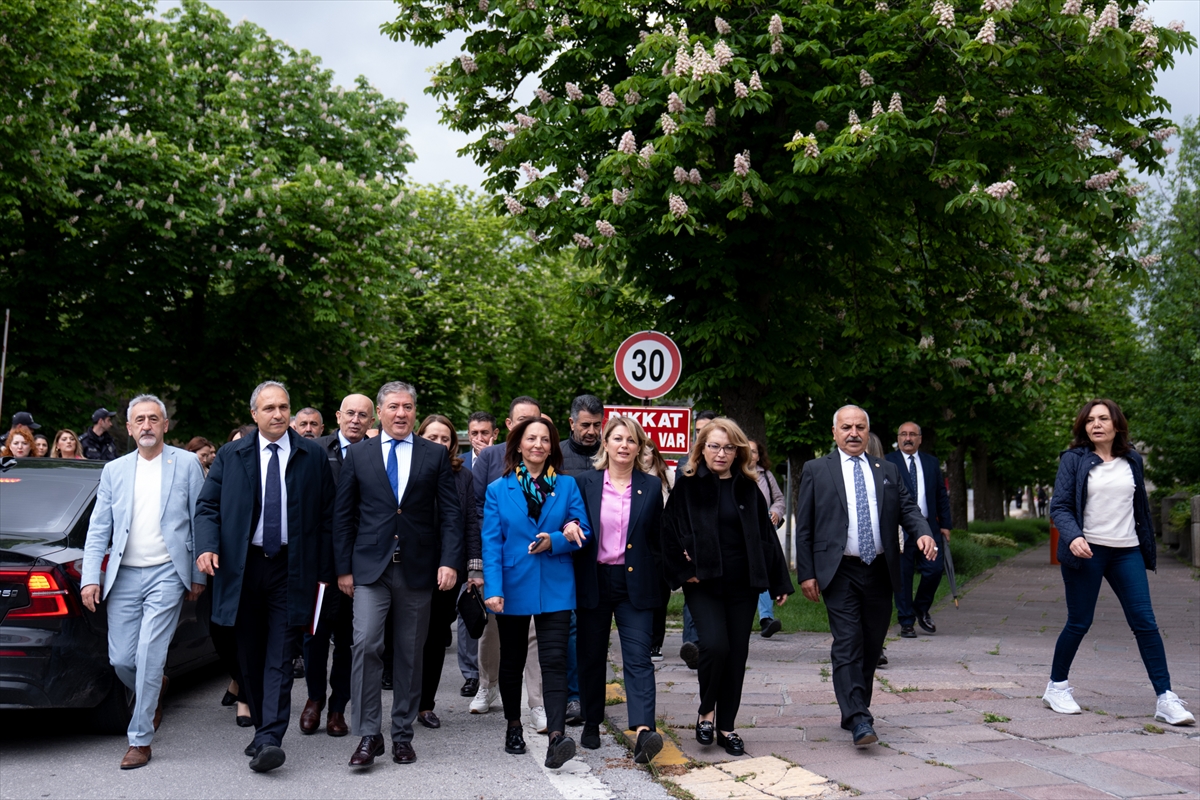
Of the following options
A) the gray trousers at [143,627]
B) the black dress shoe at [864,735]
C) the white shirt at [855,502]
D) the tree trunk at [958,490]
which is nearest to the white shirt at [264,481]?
the gray trousers at [143,627]

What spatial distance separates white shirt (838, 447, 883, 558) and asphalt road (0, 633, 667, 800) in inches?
71.9

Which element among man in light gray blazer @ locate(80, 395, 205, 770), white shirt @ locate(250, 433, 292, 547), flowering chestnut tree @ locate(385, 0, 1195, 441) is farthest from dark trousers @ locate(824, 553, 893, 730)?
flowering chestnut tree @ locate(385, 0, 1195, 441)

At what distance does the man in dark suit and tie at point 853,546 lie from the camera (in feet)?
22.1

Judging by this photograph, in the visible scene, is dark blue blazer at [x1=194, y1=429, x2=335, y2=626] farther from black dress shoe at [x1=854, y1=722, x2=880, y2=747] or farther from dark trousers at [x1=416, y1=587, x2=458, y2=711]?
black dress shoe at [x1=854, y1=722, x2=880, y2=747]

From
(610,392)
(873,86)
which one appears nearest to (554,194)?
(873,86)

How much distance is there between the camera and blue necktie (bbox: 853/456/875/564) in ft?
22.3

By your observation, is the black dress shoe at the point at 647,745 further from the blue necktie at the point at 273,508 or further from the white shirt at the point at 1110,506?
the white shirt at the point at 1110,506

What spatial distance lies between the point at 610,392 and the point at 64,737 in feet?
118

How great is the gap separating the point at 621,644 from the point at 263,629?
6.81 feet

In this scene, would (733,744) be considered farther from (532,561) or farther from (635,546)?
(532,561)

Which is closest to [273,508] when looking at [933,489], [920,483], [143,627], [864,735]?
[143,627]

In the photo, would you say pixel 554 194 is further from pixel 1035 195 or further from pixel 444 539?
pixel 444 539

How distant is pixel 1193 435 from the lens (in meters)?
23.7

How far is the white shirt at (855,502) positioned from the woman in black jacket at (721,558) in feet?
1.54
